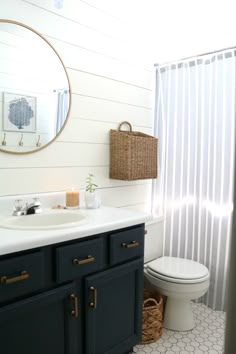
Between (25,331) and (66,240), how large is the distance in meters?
0.38

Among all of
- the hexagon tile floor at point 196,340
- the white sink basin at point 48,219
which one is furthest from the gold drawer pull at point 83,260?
the hexagon tile floor at point 196,340

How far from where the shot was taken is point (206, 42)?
2.31 m

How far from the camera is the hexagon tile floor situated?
5.97ft

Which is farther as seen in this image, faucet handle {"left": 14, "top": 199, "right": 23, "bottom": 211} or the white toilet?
the white toilet

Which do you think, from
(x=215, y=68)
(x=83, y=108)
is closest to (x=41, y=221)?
(x=83, y=108)

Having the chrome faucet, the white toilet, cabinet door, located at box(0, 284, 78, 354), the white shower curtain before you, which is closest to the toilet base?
the white toilet

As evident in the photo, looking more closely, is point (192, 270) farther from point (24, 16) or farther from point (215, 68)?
point (24, 16)

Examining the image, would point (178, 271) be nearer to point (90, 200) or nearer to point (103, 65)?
point (90, 200)

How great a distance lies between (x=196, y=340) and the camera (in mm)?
1921

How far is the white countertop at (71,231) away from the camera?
112 centimetres

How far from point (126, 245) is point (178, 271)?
0.62 m

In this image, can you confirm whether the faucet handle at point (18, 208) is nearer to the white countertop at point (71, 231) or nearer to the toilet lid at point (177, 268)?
the white countertop at point (71, 231)

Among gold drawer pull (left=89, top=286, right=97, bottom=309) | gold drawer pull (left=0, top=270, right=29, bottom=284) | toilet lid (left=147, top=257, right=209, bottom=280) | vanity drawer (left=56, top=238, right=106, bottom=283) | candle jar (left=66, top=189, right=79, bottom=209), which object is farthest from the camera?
toilet lid (left=147, top=257, right=209, bottom=280)

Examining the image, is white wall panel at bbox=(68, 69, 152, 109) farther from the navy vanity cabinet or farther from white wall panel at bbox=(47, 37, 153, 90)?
the navy vanity cabinet
